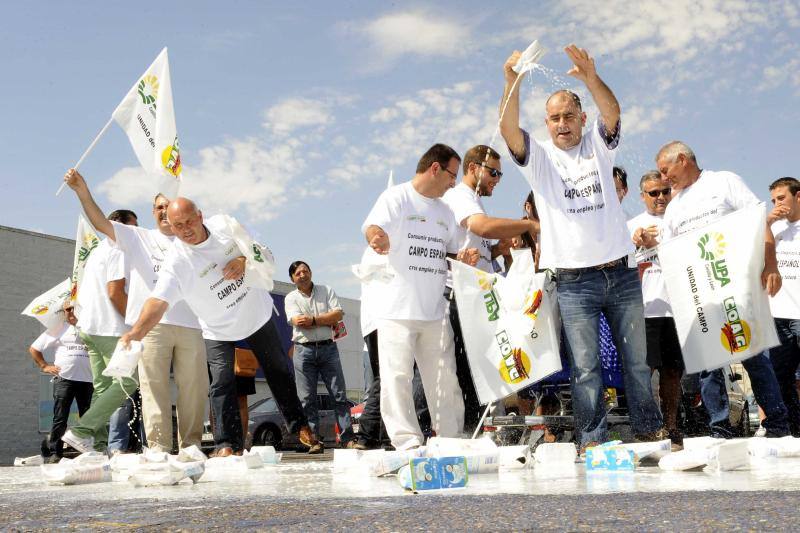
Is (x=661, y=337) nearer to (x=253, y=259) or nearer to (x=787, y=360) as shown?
(x=787, y=360)

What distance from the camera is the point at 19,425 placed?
1898cm

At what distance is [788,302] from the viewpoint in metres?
6.39

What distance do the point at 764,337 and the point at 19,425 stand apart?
17.4m

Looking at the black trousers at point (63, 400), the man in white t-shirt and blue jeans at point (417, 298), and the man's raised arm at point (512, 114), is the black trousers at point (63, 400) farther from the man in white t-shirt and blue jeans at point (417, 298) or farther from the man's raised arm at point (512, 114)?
the man's raised arm at point (512, 114)

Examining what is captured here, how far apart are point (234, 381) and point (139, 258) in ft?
4.41

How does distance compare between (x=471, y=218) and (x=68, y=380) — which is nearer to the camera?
(x=471, y=218)

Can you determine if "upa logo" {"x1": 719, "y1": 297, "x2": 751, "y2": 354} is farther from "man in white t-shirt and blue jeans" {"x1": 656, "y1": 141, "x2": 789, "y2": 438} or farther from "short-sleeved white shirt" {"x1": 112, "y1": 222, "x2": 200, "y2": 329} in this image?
"short-sleeved white shirt" {"x1": 112, "y1": 222, "x2": 200, "y2": 329}

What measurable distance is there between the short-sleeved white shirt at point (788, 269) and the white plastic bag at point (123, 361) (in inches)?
169

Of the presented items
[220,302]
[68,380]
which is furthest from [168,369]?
[68,380]

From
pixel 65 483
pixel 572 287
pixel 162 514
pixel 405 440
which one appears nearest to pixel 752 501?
pixel 162 514

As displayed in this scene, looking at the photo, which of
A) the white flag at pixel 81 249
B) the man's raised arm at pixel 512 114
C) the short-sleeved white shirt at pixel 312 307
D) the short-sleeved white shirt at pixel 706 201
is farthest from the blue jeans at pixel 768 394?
the white flag at pixel 81 249

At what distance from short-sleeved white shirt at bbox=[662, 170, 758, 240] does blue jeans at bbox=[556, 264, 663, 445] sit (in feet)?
3.45

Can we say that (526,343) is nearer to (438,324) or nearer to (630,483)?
(438,324)

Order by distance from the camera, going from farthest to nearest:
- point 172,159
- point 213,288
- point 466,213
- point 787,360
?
point 172,159 < point 787,360 < point 213,288 < point 466,213
